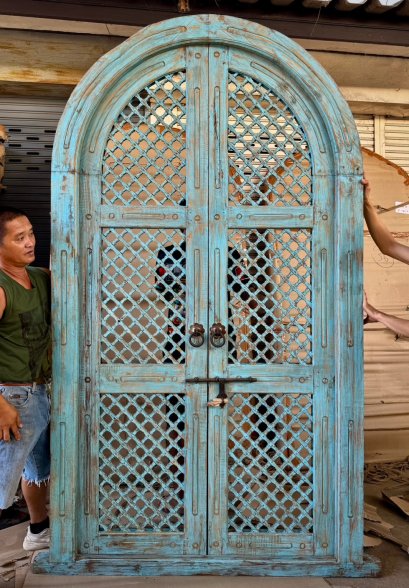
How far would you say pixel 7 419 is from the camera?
292cm

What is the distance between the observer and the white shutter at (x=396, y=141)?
581cm

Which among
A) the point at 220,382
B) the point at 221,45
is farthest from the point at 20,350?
the point at 221,45

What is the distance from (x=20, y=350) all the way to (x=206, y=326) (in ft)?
3.43

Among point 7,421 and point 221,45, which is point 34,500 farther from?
point 221,45

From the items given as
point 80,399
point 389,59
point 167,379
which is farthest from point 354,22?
point 80,399

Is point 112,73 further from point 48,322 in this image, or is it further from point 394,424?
point 394,424

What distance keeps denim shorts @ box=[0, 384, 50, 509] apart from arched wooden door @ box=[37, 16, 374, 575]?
229mm

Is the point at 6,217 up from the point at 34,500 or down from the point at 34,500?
up

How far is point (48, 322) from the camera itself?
3219 millimetres

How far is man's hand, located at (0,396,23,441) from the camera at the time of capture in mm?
2914

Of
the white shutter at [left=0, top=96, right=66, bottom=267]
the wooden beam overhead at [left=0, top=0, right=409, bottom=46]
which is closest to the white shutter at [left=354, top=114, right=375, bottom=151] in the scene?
the wooden beam overhead at [left=0, top=0, right=409, bottom=46]

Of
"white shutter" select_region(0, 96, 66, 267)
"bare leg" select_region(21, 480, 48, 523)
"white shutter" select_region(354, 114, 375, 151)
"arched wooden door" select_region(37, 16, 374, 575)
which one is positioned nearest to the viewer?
"arched wooden door" select_region(37, 16, 374, 575)

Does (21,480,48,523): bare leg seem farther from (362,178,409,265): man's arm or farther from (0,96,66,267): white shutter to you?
(0,96,66,267): white shutter

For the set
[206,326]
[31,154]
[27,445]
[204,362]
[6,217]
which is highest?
[31,154]
